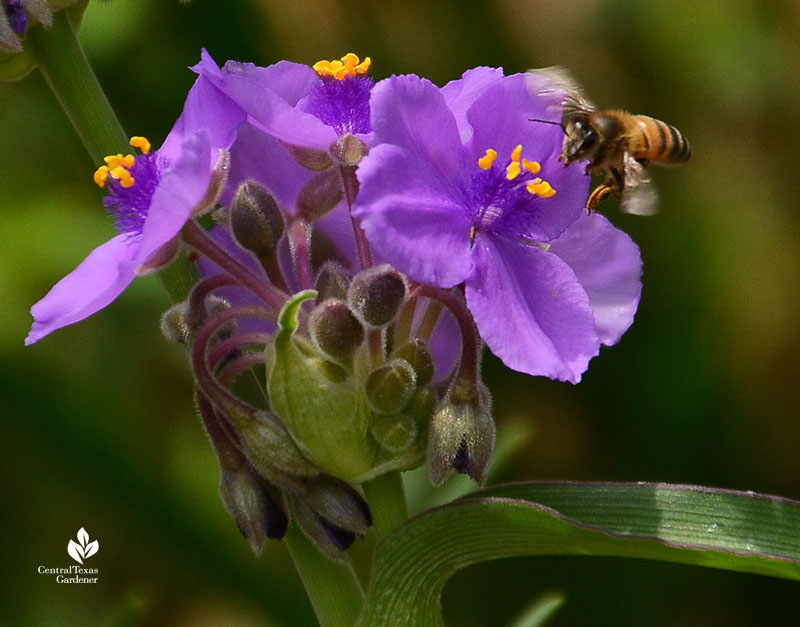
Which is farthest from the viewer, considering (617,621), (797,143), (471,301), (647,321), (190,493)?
(797,143)

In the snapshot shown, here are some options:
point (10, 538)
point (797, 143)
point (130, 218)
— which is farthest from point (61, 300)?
point (797, 143)

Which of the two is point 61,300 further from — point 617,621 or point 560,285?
point 617,621

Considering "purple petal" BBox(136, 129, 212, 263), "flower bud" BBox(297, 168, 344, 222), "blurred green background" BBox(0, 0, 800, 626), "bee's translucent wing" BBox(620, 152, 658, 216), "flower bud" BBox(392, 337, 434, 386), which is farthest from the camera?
"blurred green background" BBox(0, 0, 800, 626)

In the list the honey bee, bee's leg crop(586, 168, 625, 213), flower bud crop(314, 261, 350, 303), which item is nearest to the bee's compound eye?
the honey bee

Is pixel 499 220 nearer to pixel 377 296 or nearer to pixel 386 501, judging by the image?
pixel 377 296

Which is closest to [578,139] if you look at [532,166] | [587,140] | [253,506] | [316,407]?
[587,140]

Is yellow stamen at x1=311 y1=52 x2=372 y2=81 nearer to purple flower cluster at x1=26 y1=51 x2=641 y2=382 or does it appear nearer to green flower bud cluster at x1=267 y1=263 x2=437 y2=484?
purple flower cluster at x1=26 y1=51 x2=641 y2=382
